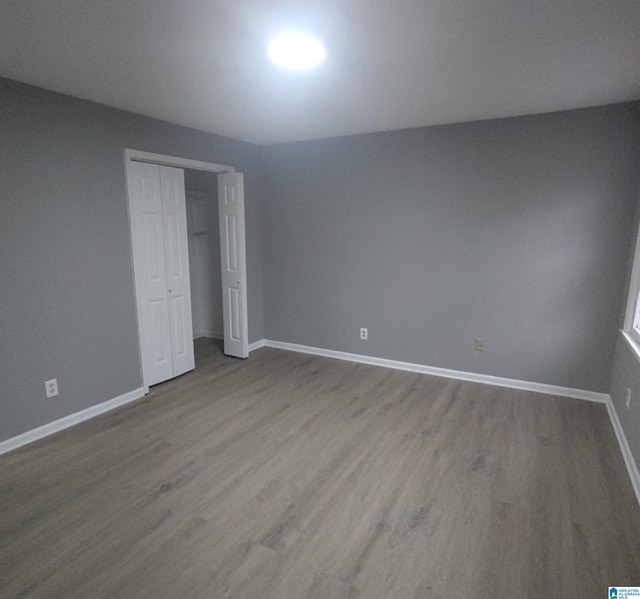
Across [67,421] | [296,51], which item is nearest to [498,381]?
[296,51]

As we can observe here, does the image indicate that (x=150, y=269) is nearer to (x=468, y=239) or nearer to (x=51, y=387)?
(x=51, y=387)

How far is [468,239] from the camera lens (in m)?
3.65

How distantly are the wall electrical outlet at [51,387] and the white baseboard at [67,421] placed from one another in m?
0.22

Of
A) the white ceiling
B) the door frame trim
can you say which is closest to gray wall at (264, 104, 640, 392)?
the white ceiling

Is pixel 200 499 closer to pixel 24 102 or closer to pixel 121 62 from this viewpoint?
pixel 121 62

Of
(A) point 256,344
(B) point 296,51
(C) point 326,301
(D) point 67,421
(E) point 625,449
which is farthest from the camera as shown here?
(A) point 256,344

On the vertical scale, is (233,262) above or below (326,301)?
above

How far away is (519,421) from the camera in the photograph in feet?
9.97

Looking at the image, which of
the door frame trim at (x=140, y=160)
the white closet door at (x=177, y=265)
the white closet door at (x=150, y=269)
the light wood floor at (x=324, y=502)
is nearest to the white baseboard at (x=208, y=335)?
the white closet door at (x=177, y=265)

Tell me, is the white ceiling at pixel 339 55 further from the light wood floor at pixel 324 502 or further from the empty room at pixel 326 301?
the light wood floor at pixel 324 502

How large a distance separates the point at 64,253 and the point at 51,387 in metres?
1.00

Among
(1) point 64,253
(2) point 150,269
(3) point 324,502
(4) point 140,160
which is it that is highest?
(4) point 140,160

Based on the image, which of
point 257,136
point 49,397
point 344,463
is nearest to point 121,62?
point 257,136

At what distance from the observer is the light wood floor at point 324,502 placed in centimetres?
167
